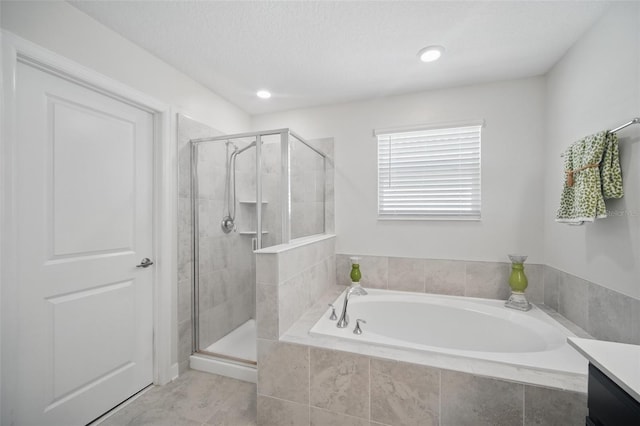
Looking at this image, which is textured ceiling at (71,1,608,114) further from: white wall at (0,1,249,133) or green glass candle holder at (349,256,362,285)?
green glass candle holder at (349,256,362,285)

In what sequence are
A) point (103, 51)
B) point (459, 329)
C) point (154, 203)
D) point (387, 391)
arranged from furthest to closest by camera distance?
point (459, 329)
point (154, 203)
point (103, 51)
point (387, 391)

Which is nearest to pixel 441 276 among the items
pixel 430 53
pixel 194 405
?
pixel 430 53

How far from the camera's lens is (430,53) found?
1.79 metres

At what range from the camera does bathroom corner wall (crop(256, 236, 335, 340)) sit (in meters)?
1.57

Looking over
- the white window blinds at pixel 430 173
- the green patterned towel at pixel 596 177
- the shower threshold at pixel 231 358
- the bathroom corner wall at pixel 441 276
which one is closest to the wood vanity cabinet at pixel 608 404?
the green patterned towel at pixel 596 177

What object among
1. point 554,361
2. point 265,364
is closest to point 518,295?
point 554,361

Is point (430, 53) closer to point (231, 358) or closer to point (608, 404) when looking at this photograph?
point (608, 404)

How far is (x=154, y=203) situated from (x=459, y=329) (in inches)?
98.2

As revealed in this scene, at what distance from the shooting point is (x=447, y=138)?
2.33 m

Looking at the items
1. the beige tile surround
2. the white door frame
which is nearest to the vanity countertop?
the beige tile surround

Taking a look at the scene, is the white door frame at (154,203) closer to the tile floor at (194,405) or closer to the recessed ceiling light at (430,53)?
the tile floor at (194,405)

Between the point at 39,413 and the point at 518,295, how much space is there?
3.04 m

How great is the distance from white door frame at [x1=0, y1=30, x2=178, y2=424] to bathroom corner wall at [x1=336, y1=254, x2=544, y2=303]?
1.52 metres

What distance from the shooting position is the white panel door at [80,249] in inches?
51.0
